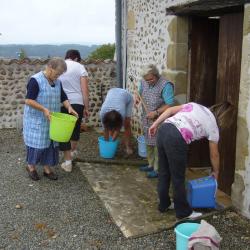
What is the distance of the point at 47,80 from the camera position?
19.0ft

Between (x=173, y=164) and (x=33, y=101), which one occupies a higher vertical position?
(x=33, y=101)

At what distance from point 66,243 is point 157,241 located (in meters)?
0.89

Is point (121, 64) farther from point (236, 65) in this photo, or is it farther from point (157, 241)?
point (157, 241)

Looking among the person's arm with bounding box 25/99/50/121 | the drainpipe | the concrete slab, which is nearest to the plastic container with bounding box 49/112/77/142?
the person's arm with bounding box 25/99/50/121

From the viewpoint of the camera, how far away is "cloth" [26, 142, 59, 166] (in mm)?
6051

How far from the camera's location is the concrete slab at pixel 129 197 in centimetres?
473

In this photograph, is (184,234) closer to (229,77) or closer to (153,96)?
(229,77)

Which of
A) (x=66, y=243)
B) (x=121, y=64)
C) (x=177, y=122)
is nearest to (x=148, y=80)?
(x=177, y=122)

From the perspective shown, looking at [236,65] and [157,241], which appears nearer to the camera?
[157,241]

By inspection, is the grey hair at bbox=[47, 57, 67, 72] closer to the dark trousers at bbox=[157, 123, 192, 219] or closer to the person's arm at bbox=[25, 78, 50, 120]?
the person's arm at bbox=[25, 78, 50, 120]

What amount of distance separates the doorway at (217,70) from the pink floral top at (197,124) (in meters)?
0.86

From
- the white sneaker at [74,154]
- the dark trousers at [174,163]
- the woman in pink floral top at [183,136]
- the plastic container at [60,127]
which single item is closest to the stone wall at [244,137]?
the woman in pink floral top at [183,136]

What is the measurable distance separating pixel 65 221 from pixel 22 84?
5.18 meters

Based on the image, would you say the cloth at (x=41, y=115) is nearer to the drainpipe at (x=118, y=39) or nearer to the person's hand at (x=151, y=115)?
the person's hand at (x=151, y=115)
